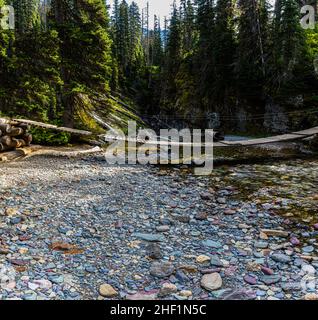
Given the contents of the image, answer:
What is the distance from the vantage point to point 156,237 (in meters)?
5.09

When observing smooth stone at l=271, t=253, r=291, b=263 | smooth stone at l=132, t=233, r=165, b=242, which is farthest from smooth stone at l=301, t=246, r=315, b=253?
smooth stone at l=132, t=233, r=165, b=242

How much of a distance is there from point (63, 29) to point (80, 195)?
35.1ft

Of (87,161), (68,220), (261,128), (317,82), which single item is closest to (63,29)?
(87,161)

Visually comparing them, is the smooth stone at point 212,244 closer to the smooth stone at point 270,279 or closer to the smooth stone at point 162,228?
the smooth stone at point 162,228

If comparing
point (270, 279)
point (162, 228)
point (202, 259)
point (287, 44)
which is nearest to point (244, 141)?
point (162, 228)

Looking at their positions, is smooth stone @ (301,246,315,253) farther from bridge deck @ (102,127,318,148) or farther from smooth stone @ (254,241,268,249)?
bridge deck @ (102,127,318,148)

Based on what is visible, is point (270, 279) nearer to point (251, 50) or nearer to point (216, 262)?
point (216, 262)

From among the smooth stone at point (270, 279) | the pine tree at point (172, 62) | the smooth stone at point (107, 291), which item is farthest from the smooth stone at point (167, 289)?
the pine tree at point (172, 62)

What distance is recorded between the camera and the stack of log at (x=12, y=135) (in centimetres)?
1086

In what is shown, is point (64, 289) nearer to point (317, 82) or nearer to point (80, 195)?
point (80, 195)

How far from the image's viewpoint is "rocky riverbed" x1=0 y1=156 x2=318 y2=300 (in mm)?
3713

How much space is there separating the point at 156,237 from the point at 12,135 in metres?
8.73
